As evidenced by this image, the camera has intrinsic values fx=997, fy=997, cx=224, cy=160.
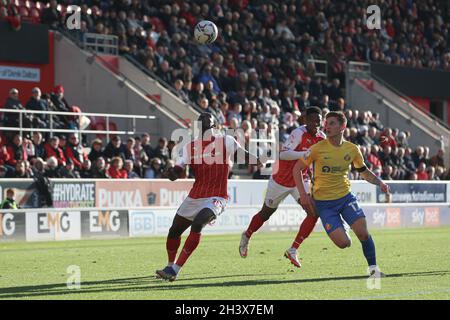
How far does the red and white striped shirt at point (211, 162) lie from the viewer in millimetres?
12680

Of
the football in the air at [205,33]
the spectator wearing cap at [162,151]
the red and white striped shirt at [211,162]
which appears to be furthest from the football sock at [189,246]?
the spectator wearing cap at [162,151]

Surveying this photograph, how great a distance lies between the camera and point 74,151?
25406mm

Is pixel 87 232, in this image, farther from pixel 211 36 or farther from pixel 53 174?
pixel 211 36

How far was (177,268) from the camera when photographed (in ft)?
40.0

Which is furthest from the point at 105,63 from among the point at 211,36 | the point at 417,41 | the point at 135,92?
the point at 417,41

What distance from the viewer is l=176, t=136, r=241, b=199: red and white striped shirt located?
1268 centimetres

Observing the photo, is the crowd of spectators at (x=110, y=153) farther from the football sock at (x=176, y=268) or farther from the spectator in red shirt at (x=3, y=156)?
the football sock at (x=176, y=268)

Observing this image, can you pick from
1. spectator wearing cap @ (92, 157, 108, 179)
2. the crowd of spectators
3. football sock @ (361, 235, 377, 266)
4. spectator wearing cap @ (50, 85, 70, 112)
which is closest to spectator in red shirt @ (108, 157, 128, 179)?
the crowd of spectators

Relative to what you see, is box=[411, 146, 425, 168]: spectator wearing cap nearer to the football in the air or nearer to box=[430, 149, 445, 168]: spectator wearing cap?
box=[430, 149, 445, 168]: spectator wearing cap

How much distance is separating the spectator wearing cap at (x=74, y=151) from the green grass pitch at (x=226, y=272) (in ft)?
13.9

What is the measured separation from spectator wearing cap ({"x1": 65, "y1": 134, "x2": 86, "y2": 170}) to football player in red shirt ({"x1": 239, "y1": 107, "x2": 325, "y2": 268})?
32.2ft

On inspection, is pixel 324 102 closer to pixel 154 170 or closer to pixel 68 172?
pixel 154 170
